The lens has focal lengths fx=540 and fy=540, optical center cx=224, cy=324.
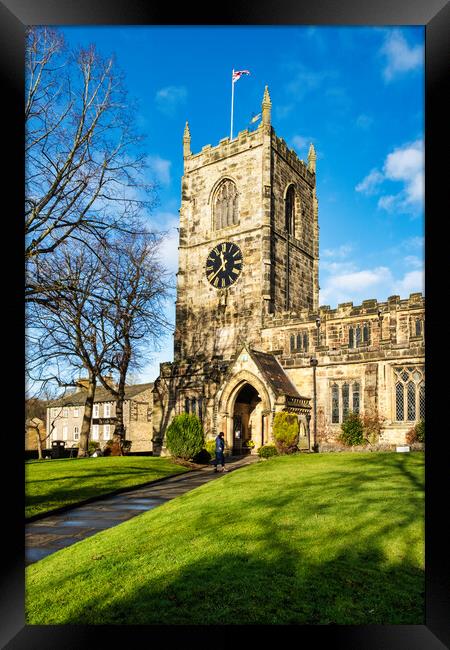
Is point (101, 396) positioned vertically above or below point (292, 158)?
below

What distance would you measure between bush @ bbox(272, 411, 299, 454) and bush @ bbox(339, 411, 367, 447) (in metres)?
4.36

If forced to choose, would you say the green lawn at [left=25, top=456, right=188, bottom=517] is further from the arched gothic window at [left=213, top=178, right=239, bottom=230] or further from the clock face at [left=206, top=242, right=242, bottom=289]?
the arched gothic window at [left=213, top=178, right=239, bottom=230]

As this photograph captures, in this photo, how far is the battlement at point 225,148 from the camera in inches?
1497

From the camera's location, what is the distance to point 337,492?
1080 centimetres

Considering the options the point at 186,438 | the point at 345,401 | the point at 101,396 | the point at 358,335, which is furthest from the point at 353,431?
the point at 101,396

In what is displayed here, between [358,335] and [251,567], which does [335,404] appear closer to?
[358,335]

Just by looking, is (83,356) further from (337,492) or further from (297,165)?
(297,165)

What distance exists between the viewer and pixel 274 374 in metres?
29.7

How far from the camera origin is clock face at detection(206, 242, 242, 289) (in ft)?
123

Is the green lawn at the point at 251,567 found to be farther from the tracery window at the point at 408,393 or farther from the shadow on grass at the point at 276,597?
the tracery window at the point at 408,393

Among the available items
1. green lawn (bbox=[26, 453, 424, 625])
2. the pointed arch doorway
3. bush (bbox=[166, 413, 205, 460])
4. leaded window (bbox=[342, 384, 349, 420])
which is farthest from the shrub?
green lawn (bbox=[26, 453, 424, 625])

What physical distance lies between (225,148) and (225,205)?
4238 millimetres

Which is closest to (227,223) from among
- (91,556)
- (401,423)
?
(401,423)
